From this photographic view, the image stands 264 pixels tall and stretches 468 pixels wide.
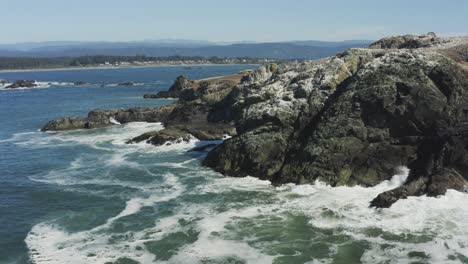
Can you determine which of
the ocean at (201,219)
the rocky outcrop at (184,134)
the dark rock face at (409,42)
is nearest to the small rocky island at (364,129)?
the ocean at (201,219)

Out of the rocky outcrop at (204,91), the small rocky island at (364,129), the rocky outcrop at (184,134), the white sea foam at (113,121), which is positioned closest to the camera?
the small rocky island at (364,129)

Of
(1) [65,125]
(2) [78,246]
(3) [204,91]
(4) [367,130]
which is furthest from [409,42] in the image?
(2) [78,246]

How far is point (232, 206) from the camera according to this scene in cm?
3183

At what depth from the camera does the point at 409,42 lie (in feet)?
199

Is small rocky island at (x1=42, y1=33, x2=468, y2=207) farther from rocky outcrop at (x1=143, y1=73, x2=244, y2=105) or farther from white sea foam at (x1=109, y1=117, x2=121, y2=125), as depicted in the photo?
rocky outcrop at (x1=143, y1=73, x2=244, y2=105)

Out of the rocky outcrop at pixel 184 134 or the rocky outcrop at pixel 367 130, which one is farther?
the rocky outcrop at pixel 184 134

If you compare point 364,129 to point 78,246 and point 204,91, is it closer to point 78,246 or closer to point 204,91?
point 78,246

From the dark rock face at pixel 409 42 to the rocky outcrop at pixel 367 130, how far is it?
21.1 meters

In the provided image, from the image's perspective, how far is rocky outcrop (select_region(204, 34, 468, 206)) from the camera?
33.9 meters

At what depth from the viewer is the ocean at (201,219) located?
25.0 meters

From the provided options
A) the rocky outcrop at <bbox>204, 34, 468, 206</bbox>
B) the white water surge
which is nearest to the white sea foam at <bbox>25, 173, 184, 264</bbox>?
the white water surge

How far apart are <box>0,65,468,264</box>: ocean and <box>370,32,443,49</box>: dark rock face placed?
2882 centimetres

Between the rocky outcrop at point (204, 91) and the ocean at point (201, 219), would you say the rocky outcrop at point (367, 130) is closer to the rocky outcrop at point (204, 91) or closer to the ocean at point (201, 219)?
the ocean at point (201, 219)

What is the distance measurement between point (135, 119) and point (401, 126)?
42557 millimetres
